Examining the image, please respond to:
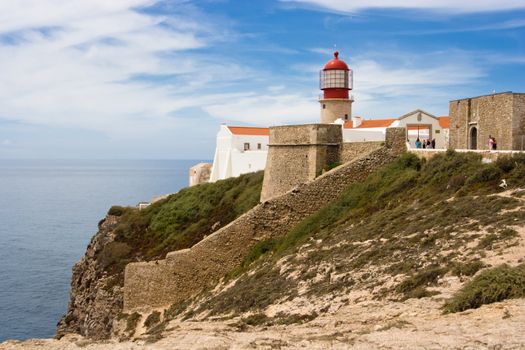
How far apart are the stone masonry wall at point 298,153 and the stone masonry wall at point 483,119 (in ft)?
14.0

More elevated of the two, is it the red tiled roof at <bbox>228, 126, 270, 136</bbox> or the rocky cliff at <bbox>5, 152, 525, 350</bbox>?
the red tiled roof at <bbox>228, 126, 270, 136</bbox>

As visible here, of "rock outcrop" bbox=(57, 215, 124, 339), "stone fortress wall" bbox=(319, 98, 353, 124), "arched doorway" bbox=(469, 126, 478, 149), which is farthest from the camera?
"stone fortress wall" bbox=(319, 98, 353, 124)

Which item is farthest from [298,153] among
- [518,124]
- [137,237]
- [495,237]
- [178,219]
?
[495,237]

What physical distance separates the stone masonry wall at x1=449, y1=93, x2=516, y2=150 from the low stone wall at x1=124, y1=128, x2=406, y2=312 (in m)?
2.47

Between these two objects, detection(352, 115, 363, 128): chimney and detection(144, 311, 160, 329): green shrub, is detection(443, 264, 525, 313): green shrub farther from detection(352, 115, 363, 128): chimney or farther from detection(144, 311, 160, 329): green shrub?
detection(352, 115, 363, 128): chimney

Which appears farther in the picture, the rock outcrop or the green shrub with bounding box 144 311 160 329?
the rock outcrop

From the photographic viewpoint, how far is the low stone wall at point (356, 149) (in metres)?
21.6

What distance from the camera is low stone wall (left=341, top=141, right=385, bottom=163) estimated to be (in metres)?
21.6

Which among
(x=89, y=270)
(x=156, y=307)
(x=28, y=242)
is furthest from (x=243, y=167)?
(x=28, y=242)

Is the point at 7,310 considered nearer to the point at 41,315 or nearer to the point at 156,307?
the point at 41,315

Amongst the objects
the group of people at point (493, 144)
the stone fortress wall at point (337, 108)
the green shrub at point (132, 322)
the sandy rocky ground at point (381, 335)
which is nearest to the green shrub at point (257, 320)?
the sandy rocky ground at point (381, 335)

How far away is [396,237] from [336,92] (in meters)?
24.6

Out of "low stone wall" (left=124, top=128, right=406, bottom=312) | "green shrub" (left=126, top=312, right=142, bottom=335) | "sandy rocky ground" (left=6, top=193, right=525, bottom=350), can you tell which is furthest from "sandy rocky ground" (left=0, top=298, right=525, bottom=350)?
"green shrub" (left=126, top=312, right=142, bottom=335)

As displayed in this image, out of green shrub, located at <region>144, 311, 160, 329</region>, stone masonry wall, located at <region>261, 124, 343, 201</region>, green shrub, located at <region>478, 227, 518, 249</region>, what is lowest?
green shrub, located at <region>144, 311, 160, 329</region>
